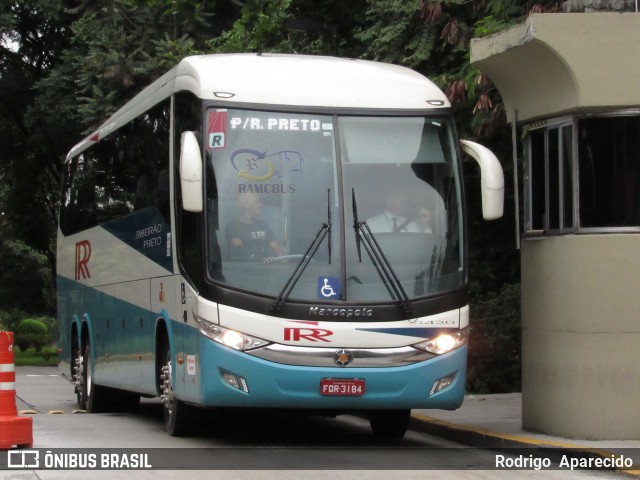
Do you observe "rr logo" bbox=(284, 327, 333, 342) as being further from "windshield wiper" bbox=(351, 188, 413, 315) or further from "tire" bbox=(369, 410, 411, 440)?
"tire" bbox=(369, 410, 411, 440)

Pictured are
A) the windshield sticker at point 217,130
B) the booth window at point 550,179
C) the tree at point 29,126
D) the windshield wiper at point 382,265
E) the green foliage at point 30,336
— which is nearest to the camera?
the windshield wiper at point 382,265

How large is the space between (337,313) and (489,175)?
2.07m

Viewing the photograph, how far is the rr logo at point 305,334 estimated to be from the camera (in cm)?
1210

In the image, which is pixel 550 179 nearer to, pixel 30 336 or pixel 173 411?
pixel 173 411

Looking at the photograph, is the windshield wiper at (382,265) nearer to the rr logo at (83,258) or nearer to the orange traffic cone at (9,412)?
the orange traffic cone at (9,412)

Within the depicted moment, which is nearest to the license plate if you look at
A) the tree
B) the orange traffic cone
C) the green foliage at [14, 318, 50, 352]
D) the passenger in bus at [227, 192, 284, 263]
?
the passenger in bus at [227, 192, 284, 263]

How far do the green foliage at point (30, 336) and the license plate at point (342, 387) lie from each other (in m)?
39.9

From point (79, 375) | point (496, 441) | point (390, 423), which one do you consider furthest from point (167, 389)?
point (79, 375)

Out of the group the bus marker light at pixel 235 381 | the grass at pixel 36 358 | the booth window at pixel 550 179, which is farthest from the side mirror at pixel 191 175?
the grass at pixel 36 358

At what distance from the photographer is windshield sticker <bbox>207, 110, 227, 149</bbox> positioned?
41.4 feet

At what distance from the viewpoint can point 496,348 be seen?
67.4ft

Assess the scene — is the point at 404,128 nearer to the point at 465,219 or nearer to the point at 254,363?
the point at 465,219

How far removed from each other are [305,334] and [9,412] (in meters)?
2.62

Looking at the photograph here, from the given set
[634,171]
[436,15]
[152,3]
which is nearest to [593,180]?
[634,171]
